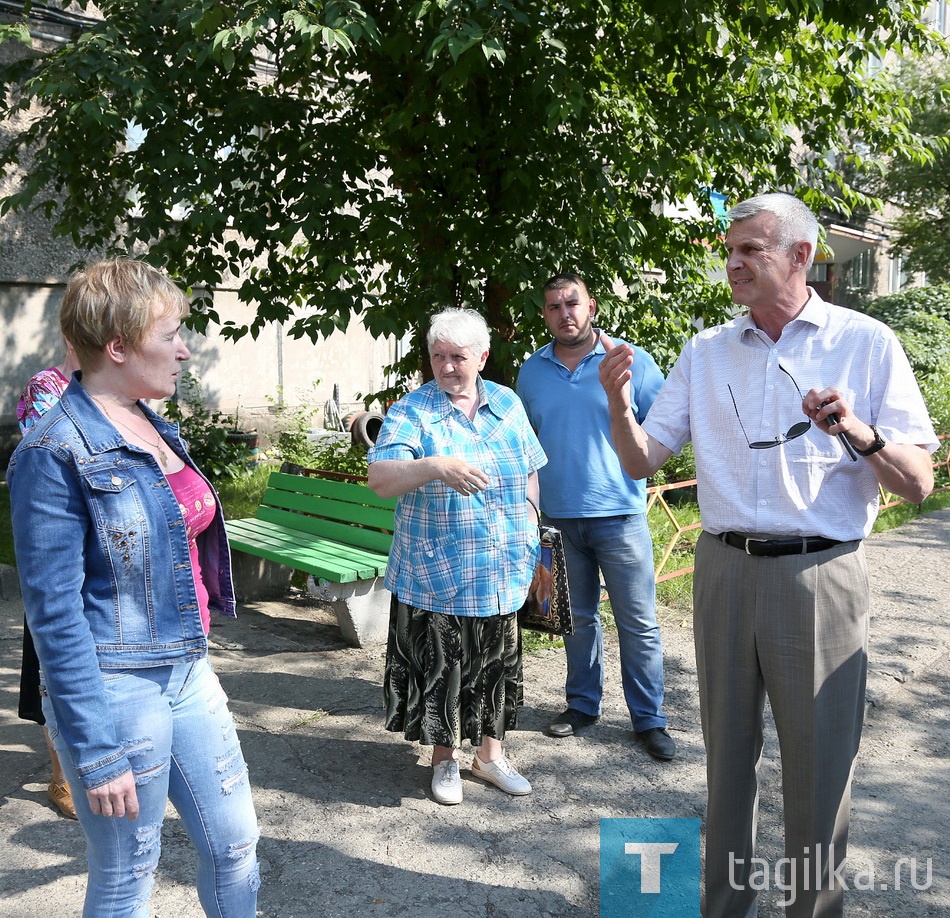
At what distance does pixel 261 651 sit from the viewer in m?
5.30

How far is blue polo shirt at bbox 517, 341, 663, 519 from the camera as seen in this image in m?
4.14

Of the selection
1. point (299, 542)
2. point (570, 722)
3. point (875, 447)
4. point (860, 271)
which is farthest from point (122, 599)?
point (860, 271)

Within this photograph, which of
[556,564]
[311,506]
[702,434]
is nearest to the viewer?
[702,434]

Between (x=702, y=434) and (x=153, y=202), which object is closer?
(x=702, y=434)

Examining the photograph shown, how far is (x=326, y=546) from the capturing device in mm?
5539

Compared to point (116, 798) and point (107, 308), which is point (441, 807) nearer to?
point (116, 798)

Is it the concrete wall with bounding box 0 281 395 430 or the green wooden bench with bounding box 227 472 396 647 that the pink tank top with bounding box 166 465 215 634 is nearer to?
the green wooden bench with bounding box 227 472 396 647

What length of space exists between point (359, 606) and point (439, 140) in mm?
2539

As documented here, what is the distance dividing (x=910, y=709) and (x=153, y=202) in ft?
14.6

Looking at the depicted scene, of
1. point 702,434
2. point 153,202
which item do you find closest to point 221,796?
point 702,434

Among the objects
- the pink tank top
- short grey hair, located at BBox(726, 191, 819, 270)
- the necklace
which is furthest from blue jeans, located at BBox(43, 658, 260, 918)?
short grey hair, located at BBox(726, 191, 819, 270)

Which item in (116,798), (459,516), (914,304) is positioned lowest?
(116,798)

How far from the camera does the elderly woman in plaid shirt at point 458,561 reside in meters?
3.55

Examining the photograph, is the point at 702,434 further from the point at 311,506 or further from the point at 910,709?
the point at 311,506
